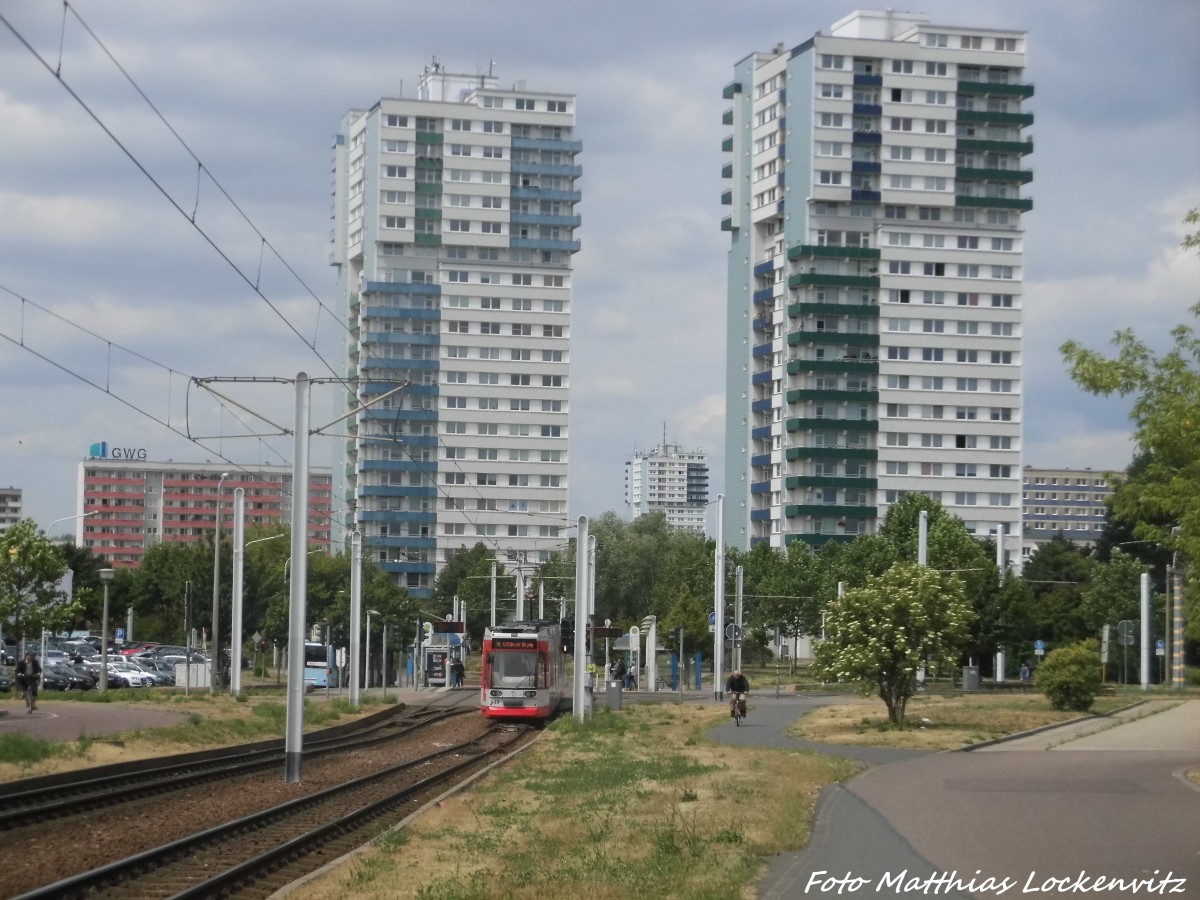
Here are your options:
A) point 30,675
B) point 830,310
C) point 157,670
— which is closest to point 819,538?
point 830,310

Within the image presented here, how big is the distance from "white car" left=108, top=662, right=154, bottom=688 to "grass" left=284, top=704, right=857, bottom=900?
44.3 metres

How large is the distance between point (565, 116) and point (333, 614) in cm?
7624

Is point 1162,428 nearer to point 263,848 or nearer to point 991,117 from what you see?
point 263,848

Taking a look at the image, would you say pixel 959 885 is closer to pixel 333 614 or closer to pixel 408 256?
pixel 333 614

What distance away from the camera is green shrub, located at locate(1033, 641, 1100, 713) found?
40.7 meters

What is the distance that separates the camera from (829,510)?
13250 cm

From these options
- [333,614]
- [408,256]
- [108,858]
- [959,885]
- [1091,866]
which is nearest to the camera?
[959,885]

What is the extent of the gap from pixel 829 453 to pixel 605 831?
385ft

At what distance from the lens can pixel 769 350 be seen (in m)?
138

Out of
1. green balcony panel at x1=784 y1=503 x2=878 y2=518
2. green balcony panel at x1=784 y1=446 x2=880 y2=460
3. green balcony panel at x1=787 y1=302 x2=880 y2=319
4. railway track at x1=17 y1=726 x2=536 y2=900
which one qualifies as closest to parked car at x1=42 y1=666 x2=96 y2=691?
railway track at x1=17 y1=726 x2=536 y2=900

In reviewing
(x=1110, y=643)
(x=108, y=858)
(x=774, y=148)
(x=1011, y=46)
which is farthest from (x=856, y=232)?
(x=108, y=858)

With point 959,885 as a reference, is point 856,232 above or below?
above

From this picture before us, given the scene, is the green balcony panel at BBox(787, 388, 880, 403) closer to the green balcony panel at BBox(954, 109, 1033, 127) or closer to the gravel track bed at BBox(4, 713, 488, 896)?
the green balcony panel at BBox(954, 109, 1033, 127)

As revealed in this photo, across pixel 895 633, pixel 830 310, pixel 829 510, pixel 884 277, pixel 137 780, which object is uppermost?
pixel 884 277
